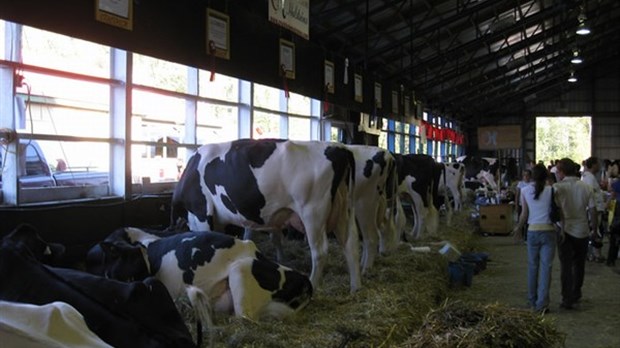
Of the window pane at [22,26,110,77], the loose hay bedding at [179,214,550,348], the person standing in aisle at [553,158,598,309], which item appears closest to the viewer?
the loose hay bedding at [179,214,550,348]

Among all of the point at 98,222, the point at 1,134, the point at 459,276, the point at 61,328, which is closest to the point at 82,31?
the point at 1,134

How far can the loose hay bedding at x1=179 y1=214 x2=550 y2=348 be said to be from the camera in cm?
391

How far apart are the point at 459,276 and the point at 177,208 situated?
3831mm

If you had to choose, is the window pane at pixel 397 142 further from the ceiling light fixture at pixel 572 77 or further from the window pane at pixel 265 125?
the ceiling light fixture at pixel 572 77

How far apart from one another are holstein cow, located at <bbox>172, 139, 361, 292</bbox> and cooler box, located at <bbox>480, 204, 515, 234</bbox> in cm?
860

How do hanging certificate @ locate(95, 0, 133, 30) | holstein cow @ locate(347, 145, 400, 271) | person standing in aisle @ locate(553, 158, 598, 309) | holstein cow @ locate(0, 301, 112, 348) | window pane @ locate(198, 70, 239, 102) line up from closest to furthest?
holstein cow @ locate(0, 301, 112, 348)
hanging certificate @ locate(95, 0, 133, 30)
person standing in aisle @ locate(553, 158, 598, 309)
holstein cow @ locate(347, 145, 400, 271)
window pane @ locate(198, 70, 239, 102)

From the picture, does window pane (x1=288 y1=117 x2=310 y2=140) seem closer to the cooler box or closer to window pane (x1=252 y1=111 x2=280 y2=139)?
window pane (x1=252 y1=111 x2=280 y2=139)

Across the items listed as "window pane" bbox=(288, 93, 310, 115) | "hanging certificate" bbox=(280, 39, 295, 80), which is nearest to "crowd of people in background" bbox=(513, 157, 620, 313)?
"hanging certificate" bbox=(280, 39, 295, 80)

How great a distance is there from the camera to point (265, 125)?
1002cm

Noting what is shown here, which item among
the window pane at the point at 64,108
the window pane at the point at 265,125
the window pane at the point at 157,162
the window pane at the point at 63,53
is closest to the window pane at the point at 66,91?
the window pane at the point at 64,108

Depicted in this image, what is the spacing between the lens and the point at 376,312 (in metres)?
4.89

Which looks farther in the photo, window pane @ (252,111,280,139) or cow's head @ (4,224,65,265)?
window pane @ (252,111,280,139)

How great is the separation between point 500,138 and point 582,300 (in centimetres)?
1122

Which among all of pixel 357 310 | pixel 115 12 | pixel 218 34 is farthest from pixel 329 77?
pixel 357 310
